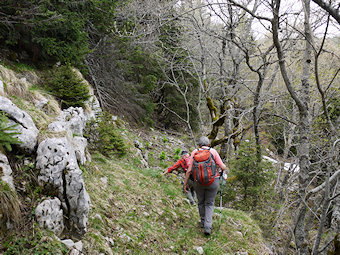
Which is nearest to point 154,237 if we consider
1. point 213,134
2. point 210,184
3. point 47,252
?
point 210,184

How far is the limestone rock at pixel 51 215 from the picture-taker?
2.53m

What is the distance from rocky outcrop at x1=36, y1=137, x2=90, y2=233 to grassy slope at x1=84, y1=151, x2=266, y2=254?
33cm

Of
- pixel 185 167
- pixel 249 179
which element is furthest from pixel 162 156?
pixel 185 167

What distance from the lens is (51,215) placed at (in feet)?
8.58

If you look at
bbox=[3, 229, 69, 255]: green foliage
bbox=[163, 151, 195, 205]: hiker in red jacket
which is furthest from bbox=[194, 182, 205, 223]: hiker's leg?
bbox=[3, 229, 69, 255]: green foliage

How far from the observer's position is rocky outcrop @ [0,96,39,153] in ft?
9.66

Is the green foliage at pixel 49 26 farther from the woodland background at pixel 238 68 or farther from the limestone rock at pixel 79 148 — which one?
the limestone rock at pixel 79 148

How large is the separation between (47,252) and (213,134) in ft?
25.6

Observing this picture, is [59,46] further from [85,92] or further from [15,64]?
[85,92]

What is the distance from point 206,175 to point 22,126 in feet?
9.76

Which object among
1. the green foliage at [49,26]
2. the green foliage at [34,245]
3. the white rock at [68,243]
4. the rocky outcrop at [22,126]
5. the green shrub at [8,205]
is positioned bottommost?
the white rock at [68,243]

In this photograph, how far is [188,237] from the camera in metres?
4.37

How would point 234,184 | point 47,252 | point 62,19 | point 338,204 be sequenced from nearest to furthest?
1. point 47,252
2. point 62,19
3. point 338,204
4. point 234,184

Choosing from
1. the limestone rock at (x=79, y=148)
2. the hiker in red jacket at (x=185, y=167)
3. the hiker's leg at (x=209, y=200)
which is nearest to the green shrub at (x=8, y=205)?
the limestone rock at (x=79, y=148)
